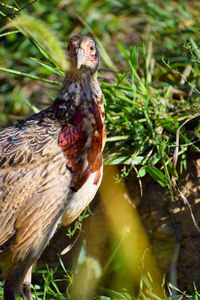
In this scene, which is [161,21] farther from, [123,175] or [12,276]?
[12,276]

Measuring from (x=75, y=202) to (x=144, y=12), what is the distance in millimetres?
2757

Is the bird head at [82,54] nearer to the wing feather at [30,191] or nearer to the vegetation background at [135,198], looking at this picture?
the vegetation background at [135,198]

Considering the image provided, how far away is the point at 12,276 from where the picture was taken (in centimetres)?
259

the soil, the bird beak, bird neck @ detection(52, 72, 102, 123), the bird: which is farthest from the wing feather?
the soil

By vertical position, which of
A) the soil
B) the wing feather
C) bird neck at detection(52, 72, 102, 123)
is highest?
bird neck at detection(52, 72, 102, 123)

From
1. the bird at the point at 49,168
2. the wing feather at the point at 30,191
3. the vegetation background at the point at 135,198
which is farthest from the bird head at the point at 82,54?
the wing feather at the point at 30,191

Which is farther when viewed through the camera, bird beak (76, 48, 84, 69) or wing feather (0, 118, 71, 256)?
bird beak (76, 48, 84, 69)

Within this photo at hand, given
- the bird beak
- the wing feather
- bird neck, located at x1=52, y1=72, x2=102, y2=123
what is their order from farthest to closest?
bird neck, located at x1=52, y1=72, x2=102, y2=123 < the bird beak < the wing feather

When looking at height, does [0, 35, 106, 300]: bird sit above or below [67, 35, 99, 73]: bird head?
below

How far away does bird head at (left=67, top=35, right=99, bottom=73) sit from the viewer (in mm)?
2662

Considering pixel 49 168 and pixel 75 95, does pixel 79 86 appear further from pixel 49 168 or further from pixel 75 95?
pixel 49 168

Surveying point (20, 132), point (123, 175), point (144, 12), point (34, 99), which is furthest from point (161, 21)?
point (20, 132)

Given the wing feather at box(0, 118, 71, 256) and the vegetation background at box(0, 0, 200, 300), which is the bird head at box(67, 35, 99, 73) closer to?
the vegetation background at box(0, 0, 200, 300)

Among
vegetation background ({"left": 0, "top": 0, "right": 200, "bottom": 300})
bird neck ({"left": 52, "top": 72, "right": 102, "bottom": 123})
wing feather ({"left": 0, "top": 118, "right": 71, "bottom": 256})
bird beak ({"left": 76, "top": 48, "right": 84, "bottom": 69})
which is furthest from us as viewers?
vegetation background ({"left": 0, "top": 0, "right": 200, "bottom": 300})
